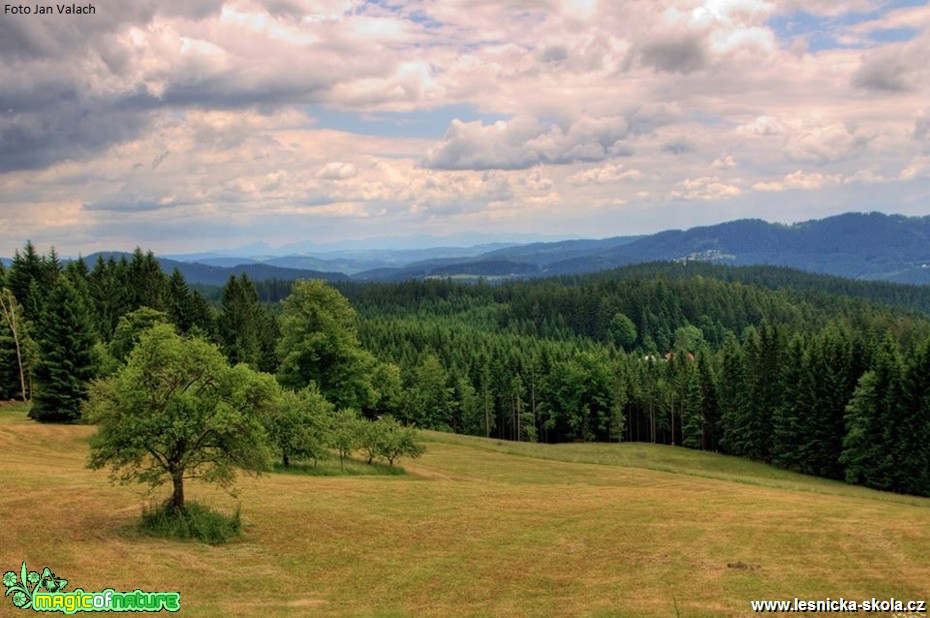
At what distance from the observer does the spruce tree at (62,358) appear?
60.6m

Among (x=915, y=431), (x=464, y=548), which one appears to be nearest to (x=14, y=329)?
(x=464, y=548)

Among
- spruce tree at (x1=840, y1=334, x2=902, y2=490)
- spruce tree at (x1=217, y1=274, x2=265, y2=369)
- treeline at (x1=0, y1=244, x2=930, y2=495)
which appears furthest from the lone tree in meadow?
spruce tree at (x1=840, y1=334, x2=902, y2=490)

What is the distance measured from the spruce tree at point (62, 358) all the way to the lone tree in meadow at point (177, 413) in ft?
114

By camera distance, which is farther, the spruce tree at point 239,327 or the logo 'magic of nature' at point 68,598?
the spruce tree at point 239,327

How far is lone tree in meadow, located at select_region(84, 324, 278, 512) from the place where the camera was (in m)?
29.0

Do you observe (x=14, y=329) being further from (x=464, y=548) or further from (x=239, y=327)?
(x=464, y=548)

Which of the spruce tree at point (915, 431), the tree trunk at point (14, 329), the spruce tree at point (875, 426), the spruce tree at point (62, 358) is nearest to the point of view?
the spruce tree at point (62, 358)

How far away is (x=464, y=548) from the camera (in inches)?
1208

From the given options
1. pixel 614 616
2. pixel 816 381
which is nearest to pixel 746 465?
pixel 816 381

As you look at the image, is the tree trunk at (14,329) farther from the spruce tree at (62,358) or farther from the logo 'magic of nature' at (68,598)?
the logo 'magic of nature' at (68,598)

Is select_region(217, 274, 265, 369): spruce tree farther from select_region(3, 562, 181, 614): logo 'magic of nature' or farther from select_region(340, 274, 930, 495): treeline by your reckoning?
select_region(3, 562, 181, 614): logo 'magic of nature'

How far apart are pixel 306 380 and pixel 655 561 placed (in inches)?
2124

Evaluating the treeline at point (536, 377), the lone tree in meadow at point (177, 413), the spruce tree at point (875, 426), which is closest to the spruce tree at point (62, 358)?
the treeline at point (536, 377)

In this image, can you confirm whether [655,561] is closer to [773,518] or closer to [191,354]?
[773,518]
